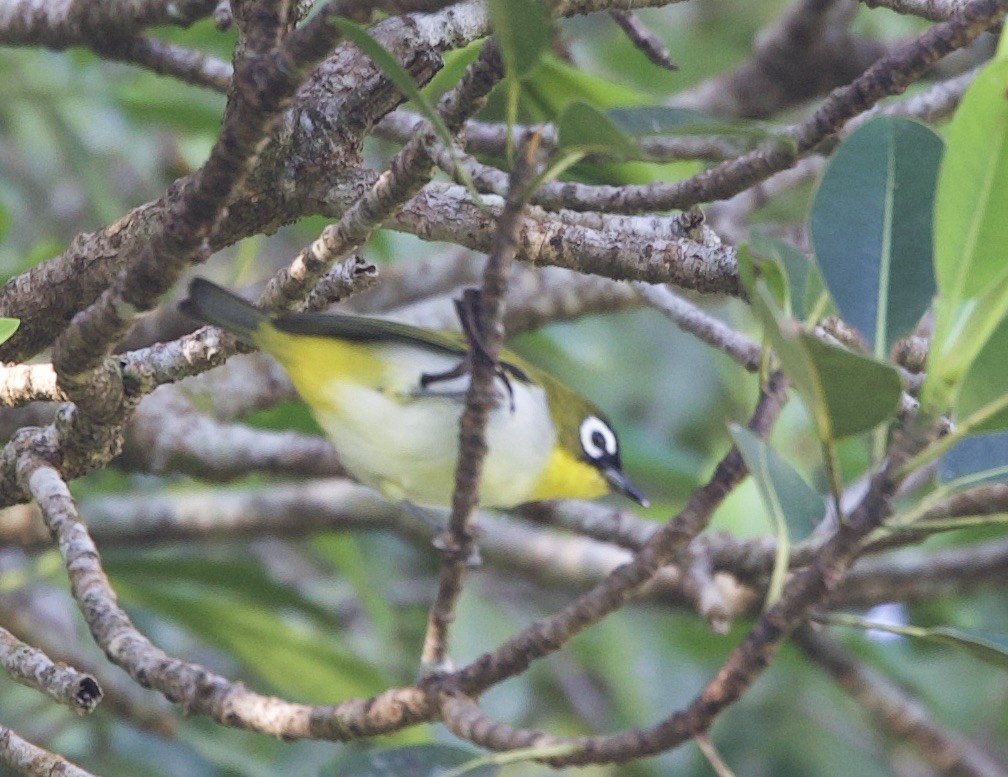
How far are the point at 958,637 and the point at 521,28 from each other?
0.82 m

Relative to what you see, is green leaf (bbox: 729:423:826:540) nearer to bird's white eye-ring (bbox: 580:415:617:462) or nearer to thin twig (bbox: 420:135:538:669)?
thin twig (bbox: 420:135:538:669)

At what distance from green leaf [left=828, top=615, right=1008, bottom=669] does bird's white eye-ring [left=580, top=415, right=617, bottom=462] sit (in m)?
1.68

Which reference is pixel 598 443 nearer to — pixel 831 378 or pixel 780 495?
pixel 780 495

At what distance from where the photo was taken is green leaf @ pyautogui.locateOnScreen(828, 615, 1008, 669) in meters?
1.36

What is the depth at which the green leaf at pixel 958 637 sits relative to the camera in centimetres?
136

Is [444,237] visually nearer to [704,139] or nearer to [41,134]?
[704,139]

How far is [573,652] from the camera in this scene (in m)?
5.02

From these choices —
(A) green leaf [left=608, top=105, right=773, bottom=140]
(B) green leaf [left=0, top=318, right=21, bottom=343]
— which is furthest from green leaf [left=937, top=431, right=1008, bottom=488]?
(B) green leaf [left=0, top=318, right=21, bottom=343]

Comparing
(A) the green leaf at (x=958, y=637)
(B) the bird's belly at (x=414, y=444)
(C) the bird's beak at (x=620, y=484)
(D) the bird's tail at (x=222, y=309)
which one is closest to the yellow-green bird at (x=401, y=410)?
(B) the bird's belly at (x=414, y=444)

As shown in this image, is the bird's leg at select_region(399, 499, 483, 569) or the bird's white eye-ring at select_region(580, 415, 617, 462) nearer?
the bird's leg at select_region(399, 499, 483, 569)

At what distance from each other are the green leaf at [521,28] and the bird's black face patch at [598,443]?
188 cm

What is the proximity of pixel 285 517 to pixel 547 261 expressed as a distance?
7.71 ft

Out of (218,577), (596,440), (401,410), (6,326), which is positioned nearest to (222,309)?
(6,326)

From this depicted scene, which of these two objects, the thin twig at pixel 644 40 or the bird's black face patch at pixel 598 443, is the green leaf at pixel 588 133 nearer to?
the thin twig at pixel 644 40
